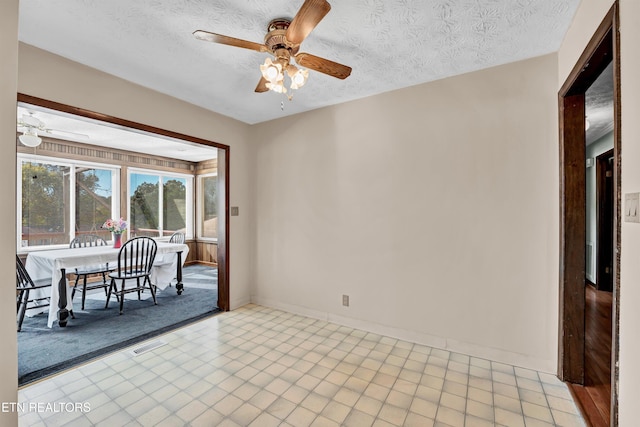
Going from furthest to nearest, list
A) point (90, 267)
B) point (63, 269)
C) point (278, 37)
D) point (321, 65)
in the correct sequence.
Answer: point (90, 267) → point (63, 269) → point (321, 65) → point (278, 37)

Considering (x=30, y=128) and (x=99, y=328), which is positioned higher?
(x=30, y=128)

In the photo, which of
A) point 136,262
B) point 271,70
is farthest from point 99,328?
point 271,70

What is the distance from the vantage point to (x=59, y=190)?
4855 mm

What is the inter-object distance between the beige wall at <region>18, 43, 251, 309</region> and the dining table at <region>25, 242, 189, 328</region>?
1380mm

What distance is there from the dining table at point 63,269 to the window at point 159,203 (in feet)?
6.79

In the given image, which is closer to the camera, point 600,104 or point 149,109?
point 149,109

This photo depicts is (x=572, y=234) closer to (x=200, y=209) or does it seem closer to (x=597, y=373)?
(x=597, y=373)

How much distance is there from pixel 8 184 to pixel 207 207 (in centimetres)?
584

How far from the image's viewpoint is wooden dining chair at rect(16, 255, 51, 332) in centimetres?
295

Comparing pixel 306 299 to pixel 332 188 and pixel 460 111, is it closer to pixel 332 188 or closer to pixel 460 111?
pixel 332 188

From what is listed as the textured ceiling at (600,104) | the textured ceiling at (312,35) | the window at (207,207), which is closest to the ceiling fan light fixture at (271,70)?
the textured ceiling at (312,35)

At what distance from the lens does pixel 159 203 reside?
6.40 meters

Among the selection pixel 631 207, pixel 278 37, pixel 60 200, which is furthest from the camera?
pixel 60 200

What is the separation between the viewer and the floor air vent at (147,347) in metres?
2.53
